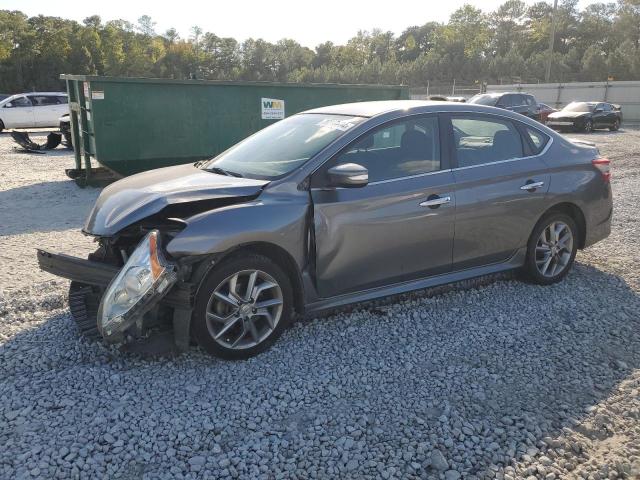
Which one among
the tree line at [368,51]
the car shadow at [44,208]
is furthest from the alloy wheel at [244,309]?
the tree line at [368,51]

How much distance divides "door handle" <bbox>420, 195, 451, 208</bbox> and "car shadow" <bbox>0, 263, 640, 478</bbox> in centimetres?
88

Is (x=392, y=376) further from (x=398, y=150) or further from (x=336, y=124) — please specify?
(x=336, y=124)

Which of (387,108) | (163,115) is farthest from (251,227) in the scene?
(163,115)

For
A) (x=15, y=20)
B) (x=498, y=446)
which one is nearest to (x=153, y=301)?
(x=498, y=446)

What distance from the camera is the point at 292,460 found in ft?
9.29

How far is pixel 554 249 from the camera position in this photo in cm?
527

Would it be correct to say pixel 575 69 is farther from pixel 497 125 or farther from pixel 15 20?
pixel 497 125

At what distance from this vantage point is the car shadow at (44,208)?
25.1 ft

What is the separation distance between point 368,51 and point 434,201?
384ft

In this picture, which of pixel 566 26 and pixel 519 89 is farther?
pixel 566 26

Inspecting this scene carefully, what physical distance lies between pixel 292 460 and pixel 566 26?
98.7 m

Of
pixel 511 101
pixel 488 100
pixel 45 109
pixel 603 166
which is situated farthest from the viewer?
pixel 45 109

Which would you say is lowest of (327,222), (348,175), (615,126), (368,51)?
(615,126)

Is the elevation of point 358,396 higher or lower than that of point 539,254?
lower
